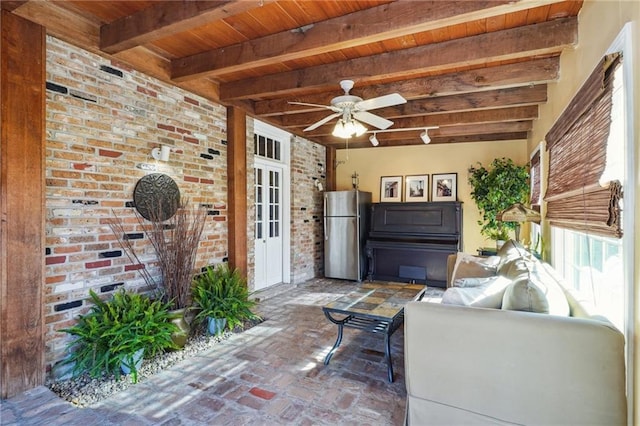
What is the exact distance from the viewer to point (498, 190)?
5004 mm

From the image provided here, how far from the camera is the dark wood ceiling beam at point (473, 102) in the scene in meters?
3.69

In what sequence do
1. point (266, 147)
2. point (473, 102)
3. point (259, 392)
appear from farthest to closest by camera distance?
point (266, 147), point (473, 102), point (259, 392)

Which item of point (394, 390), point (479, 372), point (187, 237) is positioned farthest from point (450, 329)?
point (187, 237)

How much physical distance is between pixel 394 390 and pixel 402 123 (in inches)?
147

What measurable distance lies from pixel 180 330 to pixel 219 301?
0.50 metres

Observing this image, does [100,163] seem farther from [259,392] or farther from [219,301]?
[259,392]

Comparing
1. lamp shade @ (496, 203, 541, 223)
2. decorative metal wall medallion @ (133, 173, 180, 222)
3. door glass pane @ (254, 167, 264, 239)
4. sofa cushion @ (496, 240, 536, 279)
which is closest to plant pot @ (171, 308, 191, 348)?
decorative metal wall medallion @ (133, 173, 180, 222)

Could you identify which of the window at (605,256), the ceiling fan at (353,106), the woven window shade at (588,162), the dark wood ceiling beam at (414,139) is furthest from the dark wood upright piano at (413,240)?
the ceiling fan at (353,106)

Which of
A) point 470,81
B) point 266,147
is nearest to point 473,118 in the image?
point 470,81

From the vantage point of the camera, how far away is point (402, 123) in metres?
4.90

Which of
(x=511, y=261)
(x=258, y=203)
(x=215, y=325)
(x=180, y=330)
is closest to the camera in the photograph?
(x=511, y=261)

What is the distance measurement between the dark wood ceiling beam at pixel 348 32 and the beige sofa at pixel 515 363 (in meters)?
1.69

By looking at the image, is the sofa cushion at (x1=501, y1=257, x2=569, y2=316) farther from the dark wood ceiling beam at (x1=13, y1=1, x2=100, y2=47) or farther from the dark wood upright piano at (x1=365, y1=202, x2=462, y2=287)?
the dark wood upright piano at (x1=365, y1=202, x2=462, y2=287)

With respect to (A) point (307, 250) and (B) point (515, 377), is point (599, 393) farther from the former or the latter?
(A) point (307, 250)
